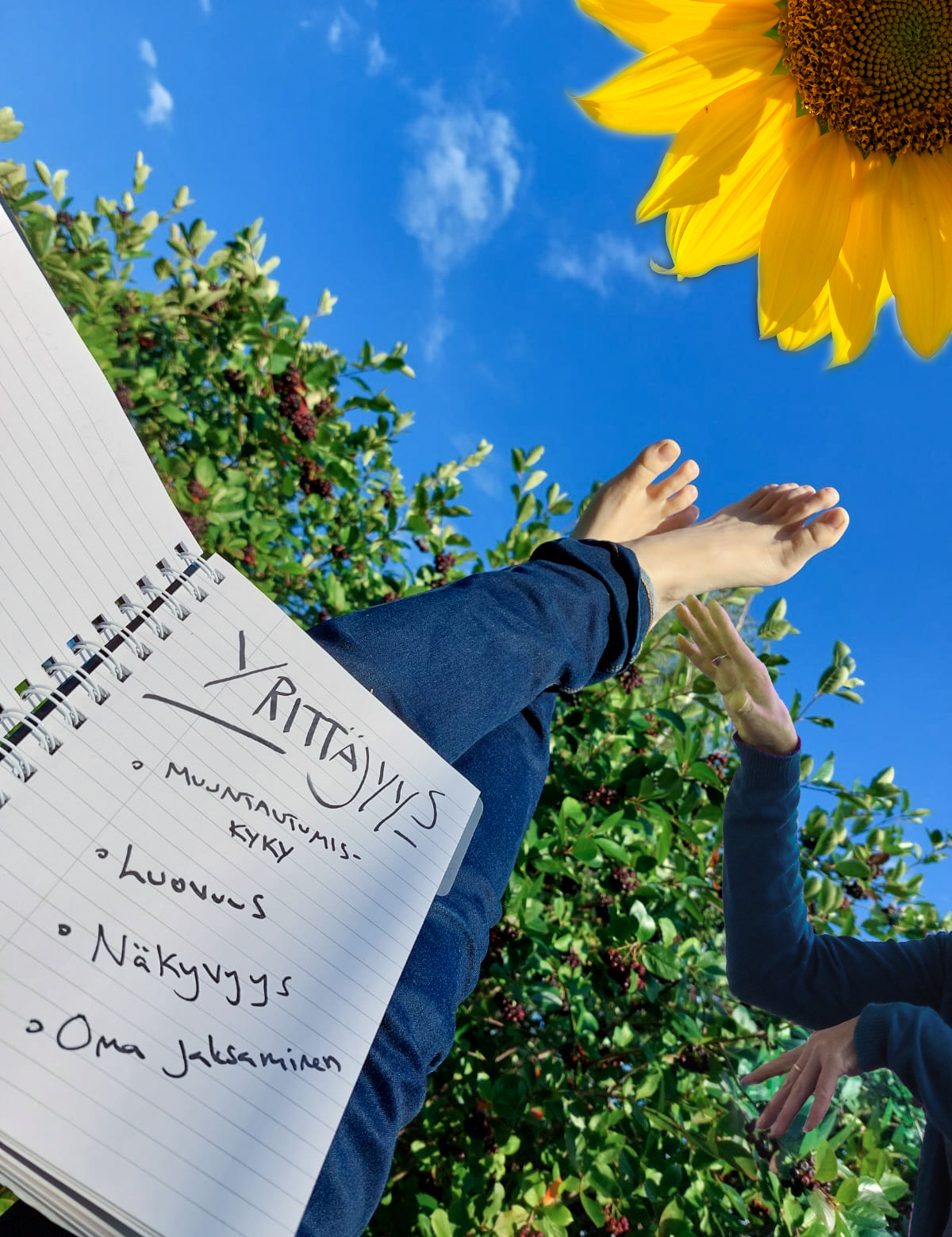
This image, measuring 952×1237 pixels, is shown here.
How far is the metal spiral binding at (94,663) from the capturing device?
0.42 meters

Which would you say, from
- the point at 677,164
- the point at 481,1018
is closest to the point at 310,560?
the point at 481,1018

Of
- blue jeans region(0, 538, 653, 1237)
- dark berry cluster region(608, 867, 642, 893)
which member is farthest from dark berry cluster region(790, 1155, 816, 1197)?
blue jeans region(0, 538, 653, 1237)

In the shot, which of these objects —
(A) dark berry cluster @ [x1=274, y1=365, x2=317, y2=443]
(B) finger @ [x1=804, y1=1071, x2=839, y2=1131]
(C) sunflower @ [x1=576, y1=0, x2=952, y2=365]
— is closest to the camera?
(C) sunflower @ [x1=576, y1=0, x2=952, y2=365]

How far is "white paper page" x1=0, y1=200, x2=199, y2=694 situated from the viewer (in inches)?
18.2

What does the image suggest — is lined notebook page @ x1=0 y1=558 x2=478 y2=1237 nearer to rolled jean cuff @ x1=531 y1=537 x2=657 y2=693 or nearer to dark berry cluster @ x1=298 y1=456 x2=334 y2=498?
rolled jean cuff @ x1=531 y1=537 x2=657 y2=693

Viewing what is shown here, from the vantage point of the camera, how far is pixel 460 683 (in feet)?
2.33

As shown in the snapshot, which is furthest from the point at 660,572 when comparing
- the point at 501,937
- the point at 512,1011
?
the point at 512,1011

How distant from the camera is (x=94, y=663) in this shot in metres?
0.48

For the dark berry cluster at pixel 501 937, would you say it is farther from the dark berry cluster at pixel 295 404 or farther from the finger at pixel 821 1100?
the dark berry cluster at pixel 295 404

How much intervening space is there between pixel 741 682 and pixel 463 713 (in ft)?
1.97

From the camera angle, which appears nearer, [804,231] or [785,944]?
[804,231]

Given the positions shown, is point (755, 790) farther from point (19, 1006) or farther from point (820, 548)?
point (19, 1006)

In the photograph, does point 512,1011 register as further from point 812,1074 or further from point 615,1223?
point 812,1074

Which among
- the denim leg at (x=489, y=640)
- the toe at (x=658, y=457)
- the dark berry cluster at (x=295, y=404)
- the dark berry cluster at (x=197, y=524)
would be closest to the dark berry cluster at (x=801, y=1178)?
the denim leg at (x=489, y=640)
